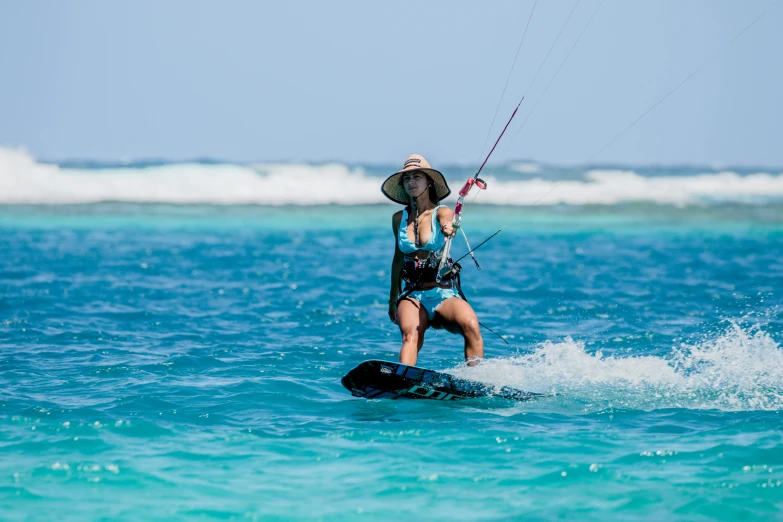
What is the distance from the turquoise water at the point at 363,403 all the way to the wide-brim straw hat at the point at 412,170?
1.60 meters

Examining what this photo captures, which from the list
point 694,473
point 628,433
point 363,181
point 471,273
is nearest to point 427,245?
point 628,433

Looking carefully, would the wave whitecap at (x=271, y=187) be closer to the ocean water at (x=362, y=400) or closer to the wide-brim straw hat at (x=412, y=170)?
the ocean water at (x=362, y=400)

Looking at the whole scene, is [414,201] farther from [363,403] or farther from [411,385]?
[363,403]

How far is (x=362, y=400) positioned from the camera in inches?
300

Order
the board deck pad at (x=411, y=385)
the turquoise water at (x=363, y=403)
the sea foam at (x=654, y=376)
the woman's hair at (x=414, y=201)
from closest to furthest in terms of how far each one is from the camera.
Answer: the turquoise water at (x=363, y=403) < the board deck pad at (x=411, y=385) < the sea foam at (x=654, y=376) < the woman's hair at (x=414, y=201)

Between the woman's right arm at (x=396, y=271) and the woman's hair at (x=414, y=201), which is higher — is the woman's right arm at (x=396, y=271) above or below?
below

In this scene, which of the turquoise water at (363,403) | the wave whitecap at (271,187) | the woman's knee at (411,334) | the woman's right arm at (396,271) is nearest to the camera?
the turquoise water at (363,403)

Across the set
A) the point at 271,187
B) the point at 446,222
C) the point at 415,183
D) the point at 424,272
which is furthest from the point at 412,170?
the point at 271,187

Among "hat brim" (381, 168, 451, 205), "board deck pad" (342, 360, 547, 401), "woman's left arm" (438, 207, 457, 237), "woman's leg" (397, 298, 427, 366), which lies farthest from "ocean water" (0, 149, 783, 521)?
"hat brim" (381, 168, 451, 205)

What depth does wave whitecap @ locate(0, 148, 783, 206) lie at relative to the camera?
A: 39.0 meters

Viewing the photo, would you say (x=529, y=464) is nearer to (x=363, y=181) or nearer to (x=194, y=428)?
(x=194, y=428)

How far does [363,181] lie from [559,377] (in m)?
35.7

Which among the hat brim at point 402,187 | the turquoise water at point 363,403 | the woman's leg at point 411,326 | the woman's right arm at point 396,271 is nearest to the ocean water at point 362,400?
the turquoise water at point 363,403

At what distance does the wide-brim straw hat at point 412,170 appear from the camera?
25.3 feet
